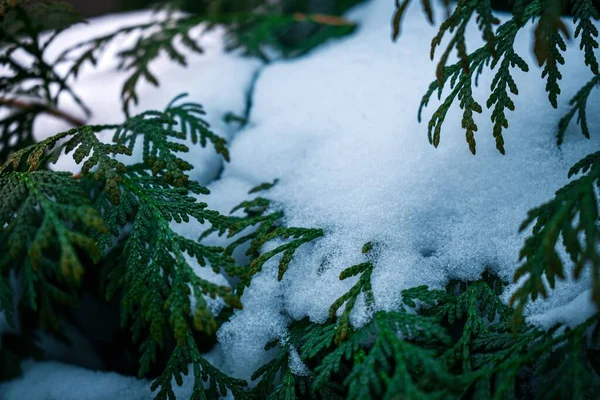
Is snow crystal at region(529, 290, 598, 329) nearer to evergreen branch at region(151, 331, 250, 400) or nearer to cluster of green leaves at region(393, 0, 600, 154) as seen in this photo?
cluster of green leaves at region(393, 0, 600, 154)

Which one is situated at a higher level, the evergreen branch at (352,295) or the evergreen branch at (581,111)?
the evergreen branch at (581,111)

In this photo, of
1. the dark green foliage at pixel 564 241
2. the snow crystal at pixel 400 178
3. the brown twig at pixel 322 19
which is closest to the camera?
the dark green foliage at pixel 564 241

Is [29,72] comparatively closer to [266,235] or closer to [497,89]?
[266,235]

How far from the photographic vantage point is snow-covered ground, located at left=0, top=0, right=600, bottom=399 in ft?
4.02

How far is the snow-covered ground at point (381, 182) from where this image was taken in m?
1.23

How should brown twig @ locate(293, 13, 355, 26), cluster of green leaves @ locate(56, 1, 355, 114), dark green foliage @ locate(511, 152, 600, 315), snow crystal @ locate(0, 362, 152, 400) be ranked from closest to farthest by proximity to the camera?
dark green foliage @ locate(511, 152, 600, 315), snow crystal @ locate(0, 362, 152, 400), cluster of green leaves @ locate(56, 1, 355, 114), brown twig @ locate(293, 13, 355, 26)

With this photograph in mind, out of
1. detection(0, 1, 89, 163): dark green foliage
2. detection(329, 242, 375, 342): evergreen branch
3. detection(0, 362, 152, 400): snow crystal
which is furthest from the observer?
detection(0, 1, 89, 163): dark green foliage

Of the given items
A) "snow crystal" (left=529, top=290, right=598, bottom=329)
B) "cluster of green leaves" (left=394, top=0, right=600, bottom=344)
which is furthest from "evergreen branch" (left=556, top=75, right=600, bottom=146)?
"snow crystal" (left=529, top=290, right=598, bottom=329)

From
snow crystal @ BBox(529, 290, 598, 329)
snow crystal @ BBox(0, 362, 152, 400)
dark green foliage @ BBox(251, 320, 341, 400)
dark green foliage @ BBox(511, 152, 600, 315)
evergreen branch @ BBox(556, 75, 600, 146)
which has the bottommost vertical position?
snow crystal @ BBox(0, 362, 152, 400)

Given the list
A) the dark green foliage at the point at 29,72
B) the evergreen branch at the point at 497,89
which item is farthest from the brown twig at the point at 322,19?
the evergreen branch at the point at 497,89

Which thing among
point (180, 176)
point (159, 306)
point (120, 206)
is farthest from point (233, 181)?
point (159, 306)

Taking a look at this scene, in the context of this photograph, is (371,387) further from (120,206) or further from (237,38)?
(237,38)

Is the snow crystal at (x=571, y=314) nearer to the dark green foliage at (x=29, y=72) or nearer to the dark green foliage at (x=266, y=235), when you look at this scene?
the dark green foliage at (x=266, y=235)

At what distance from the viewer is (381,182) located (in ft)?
4.44
